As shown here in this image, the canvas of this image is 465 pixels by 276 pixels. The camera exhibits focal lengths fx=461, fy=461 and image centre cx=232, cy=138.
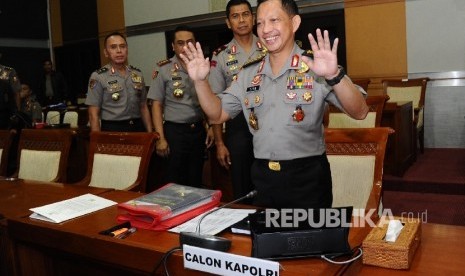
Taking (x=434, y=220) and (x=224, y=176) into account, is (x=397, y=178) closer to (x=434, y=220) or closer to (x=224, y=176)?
(x=434, y=220)

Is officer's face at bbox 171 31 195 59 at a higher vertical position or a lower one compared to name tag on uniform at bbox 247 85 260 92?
higher

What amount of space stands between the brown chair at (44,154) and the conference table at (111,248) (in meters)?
0.66

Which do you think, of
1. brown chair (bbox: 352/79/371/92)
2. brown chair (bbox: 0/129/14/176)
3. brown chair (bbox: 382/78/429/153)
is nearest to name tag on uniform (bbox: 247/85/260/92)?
brown chair (bbox: 0/129/14/176)

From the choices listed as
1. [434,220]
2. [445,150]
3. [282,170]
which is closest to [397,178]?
[434,220]

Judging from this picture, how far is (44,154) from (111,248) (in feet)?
5.45

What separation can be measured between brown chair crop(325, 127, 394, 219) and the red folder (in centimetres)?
59

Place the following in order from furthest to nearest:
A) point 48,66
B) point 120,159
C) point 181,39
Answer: point 48,66, point 181,39, point 120,159

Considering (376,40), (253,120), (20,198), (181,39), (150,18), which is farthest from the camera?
(150,18)

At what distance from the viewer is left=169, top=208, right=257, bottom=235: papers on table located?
1.36m

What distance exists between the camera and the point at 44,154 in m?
2.78

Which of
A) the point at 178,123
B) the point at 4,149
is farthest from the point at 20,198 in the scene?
the point at 178,123

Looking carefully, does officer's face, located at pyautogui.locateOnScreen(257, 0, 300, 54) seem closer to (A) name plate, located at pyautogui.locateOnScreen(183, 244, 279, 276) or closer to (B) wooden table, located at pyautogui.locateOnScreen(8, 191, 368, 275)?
(B) wooden table, located at pyautogui.locateOnScreen(8, 191, 368, 275)

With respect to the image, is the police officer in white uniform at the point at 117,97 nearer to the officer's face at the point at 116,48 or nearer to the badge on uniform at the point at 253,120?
the officer's face at the point at 116,48

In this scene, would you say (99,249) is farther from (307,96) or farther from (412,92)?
(412,92)
